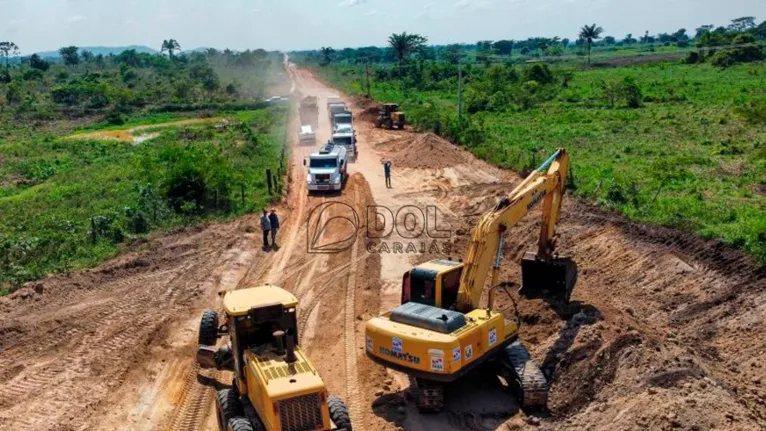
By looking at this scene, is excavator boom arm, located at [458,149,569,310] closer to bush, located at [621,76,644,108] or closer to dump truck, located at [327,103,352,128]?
dump truck, located at [327,103,352,128]

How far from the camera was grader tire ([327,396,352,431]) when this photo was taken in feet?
34.8

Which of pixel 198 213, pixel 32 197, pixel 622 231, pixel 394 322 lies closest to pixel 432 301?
pixel 394 322

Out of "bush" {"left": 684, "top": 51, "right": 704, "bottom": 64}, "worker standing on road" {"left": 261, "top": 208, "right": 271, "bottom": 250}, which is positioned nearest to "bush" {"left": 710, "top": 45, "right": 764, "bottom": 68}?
"bush" {"left": 684, "top": 51, "right": 704, "bottom": 64}

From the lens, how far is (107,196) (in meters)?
30.7

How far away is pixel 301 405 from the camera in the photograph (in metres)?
9.92

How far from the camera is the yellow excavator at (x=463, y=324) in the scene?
11984 mm

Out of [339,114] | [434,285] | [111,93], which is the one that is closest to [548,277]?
[434,285]

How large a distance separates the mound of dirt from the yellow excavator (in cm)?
2061

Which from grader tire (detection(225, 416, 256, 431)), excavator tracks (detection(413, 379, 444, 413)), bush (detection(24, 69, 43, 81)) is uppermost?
bush (detection(24, 69, 43, 81))

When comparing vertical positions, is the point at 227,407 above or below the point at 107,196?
below

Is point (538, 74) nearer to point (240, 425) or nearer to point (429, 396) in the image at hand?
point (429, 396)

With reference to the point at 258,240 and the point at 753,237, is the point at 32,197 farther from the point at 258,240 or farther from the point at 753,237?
the point at 753,237

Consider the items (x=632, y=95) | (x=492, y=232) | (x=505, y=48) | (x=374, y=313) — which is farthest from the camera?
(x=505, y=48)

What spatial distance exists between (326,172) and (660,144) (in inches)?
745
